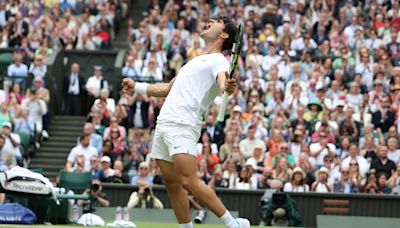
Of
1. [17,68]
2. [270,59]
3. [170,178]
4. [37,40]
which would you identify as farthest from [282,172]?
[170,178]

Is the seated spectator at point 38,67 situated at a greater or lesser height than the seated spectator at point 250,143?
greater

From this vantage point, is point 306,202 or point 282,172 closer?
point 306,202

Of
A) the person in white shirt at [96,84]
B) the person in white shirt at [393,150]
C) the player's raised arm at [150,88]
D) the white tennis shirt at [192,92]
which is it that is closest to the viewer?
the white tennis shirt at [192,92]

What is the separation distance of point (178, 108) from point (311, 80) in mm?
13454

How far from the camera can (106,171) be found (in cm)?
2283

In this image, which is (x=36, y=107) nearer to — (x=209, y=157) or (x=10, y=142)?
(x=10, y=142)

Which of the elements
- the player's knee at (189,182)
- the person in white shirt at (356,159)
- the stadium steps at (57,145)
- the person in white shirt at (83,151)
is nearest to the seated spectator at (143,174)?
the person in white shirt at (83,151)

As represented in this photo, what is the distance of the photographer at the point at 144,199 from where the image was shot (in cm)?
2125

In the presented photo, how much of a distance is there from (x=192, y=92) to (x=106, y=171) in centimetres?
1076

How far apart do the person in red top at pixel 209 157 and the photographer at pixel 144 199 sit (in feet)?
5.93

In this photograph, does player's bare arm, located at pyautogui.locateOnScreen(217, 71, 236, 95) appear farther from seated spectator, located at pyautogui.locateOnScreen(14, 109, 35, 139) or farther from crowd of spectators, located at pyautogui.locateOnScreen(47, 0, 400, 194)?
seated spectator, located at pyautogui.locateOnScreen(14, 109, 35, 139)

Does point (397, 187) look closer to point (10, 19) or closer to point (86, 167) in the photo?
point (86, 167)

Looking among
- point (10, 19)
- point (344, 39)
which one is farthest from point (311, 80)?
point (10, 19)

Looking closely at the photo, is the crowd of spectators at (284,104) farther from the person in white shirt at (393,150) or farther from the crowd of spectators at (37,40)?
the crowd of spectators at (37,40)
